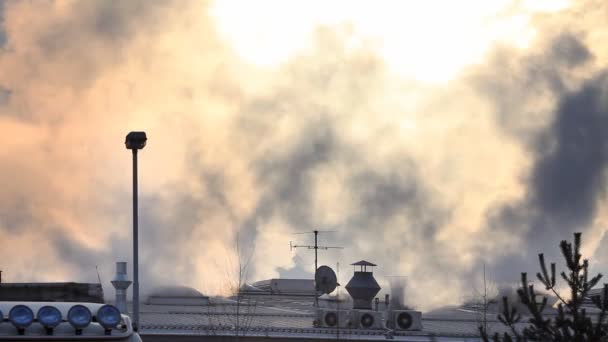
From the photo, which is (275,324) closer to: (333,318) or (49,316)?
(333,318)

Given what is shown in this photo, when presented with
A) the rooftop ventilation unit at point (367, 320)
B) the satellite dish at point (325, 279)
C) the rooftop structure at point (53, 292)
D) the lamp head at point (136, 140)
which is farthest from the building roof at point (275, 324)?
the rooftop structure at point (53, 292)

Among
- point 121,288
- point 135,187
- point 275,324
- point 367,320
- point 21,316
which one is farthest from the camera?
point 275,324

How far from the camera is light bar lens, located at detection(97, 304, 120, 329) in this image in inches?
472

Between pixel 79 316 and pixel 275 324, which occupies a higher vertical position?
pixel 79 316

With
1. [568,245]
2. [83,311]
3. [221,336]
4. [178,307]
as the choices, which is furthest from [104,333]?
[178,307]

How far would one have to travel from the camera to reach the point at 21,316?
38.4ft

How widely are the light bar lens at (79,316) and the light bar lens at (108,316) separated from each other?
0.41 feet

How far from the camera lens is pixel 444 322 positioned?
5859cm

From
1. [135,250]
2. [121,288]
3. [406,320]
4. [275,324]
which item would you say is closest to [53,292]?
[121,288]

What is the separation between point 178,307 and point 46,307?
50247 millimetres

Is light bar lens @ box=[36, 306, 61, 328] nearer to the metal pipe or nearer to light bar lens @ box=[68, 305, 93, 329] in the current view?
light bar lens @ box=[68, 305, 93, 329]

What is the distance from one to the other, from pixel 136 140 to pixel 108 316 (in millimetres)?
15751

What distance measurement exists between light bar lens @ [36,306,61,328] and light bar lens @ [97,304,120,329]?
44 centimetres

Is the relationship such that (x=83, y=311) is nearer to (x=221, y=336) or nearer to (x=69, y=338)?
(x=69, y=338)
